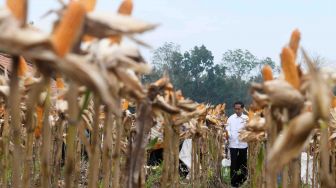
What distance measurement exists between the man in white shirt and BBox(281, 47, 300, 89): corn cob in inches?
298

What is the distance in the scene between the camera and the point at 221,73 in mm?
61031

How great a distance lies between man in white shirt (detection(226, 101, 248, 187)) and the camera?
8.98 metres

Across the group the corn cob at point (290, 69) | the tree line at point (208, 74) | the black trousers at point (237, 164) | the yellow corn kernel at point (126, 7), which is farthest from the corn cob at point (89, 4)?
the tree line at point (208, 74)

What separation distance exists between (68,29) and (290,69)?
0.61 meters

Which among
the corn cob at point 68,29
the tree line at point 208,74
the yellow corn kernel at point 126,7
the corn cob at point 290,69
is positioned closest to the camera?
the corn cob at point 68,29

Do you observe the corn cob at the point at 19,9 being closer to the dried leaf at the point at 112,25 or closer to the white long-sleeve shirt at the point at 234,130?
the dried leaf at the point at 112,25

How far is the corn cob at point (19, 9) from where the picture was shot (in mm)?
1134

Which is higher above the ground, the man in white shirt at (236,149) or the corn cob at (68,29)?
the man in white shirt at (236,149)

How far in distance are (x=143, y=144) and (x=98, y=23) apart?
623mm

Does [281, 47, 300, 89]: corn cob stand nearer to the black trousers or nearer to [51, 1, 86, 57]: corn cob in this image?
[51, 1, 86, 57]: corn cob

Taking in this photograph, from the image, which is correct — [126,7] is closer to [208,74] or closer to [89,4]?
[89,4]

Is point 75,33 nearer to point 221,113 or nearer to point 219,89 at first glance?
point 221,113

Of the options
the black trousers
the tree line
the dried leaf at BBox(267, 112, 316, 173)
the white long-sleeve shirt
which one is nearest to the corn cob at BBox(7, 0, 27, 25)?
the dried leaf at BBox(267, 112, 316, 173)

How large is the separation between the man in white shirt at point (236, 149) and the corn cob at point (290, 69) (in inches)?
298
